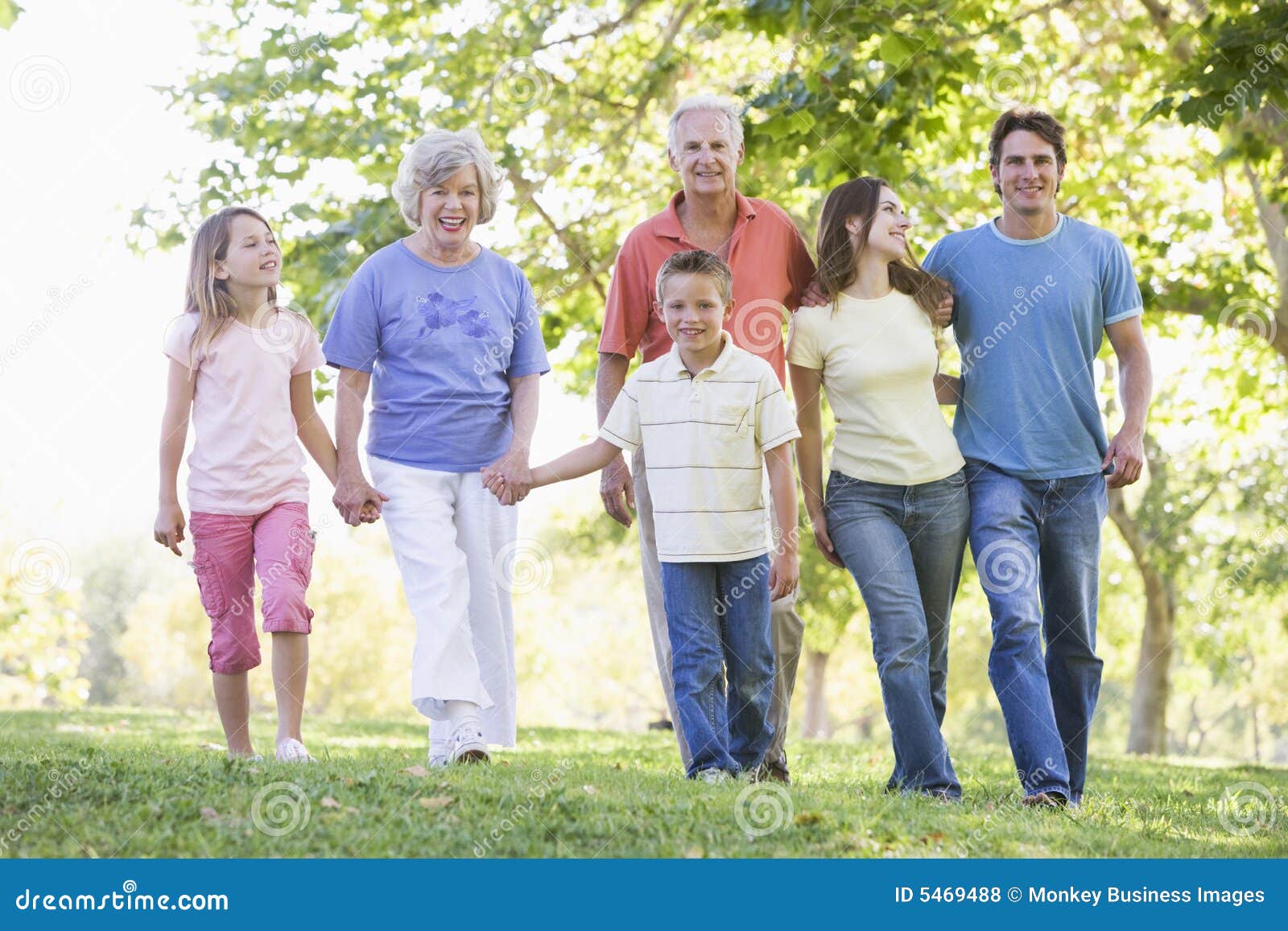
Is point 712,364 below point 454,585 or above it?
above

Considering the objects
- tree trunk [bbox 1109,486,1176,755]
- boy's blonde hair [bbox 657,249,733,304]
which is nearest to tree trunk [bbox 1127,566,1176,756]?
tree trunk [bbox 1109,486,1176,755]

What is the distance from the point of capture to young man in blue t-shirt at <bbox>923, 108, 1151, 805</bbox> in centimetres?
507

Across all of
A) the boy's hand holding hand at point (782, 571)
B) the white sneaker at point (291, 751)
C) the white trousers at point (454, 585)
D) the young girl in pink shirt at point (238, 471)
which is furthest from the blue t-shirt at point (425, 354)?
the boy's hand holding hand at point (782, 571)

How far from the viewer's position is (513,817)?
13.1ft

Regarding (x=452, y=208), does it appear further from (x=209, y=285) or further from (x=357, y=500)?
(x=357, y=500)

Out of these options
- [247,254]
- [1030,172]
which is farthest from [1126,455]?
[247,254]

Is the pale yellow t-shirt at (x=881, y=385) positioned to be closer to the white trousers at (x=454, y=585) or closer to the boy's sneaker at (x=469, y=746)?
the white trousers at (x=454, y=585)

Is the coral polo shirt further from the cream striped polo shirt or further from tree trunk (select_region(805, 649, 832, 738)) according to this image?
tree trunk (select_region(805, 649, 832, 738))

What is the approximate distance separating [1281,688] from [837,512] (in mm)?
41693

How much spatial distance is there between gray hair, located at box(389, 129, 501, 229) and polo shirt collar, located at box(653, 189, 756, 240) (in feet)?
2.36

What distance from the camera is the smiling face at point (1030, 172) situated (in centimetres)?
527

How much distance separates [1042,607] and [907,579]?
0.70 m
